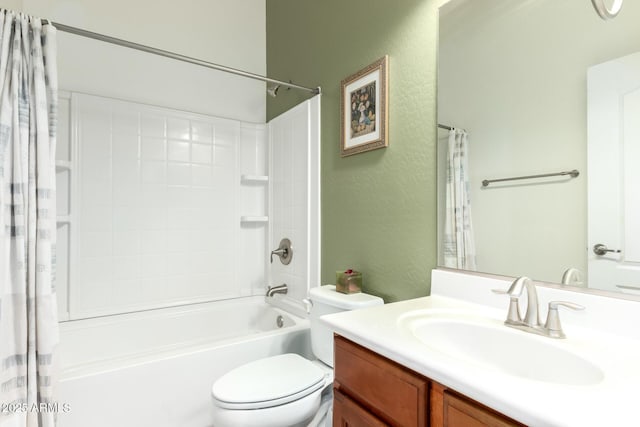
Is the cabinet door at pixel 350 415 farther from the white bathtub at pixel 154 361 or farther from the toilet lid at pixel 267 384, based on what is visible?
the white bathtub at pixel 154 361

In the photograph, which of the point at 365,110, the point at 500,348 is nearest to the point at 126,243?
the point at 365,110

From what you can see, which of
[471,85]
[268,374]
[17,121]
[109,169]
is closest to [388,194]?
[471,85]

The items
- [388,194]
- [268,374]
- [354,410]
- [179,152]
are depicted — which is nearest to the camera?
[354,410]

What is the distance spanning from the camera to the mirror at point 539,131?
860mm

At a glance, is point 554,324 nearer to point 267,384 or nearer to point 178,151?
point 267,384

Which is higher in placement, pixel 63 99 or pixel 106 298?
pixel 63 99

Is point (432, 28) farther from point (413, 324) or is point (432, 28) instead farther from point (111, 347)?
point (111, 347)

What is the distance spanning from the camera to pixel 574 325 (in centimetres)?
90

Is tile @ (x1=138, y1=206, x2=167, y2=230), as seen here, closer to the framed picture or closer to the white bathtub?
the white bathtub

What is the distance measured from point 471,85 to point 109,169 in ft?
6.82

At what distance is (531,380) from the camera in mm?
597

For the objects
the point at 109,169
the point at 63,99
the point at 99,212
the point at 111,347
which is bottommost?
the point at 111,347

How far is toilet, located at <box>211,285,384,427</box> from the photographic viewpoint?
45.3 inches

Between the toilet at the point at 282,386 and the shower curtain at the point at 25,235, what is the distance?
0.67 metres
